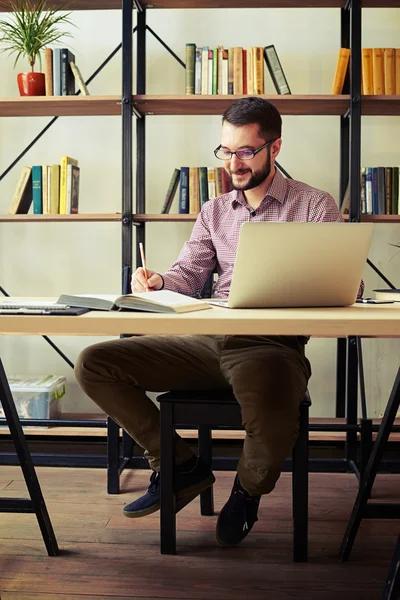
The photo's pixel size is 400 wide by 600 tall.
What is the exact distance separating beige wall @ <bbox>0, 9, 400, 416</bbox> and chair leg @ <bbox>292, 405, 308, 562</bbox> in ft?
4.91

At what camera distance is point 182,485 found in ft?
5.96

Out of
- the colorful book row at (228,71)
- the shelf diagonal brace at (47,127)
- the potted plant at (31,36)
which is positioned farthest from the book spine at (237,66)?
the potted plant at (31,36)

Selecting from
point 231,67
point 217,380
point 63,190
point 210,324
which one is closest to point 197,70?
point 231,67

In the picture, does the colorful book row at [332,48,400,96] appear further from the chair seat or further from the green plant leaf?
the chair seat

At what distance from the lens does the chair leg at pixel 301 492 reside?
5.65 feet

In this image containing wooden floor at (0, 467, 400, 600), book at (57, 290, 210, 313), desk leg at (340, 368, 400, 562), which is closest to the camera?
book at (57, 290, 210, 313)

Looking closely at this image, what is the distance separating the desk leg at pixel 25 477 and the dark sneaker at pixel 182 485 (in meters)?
0.22

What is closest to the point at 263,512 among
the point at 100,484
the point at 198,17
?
the point at 100,484

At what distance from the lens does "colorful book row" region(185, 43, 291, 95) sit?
2.73 meters

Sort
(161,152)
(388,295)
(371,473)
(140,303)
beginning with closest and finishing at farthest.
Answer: (140,303)
(371,473)
(388,295)
(161,152)

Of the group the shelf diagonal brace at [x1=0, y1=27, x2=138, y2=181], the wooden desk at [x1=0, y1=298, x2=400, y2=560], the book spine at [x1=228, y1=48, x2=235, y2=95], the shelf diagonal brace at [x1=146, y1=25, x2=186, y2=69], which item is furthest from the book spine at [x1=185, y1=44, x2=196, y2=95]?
the wooden desk at [x1=0, y1=298, x2=400, y2=560]

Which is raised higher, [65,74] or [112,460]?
[65,74]

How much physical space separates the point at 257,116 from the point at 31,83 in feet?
3.77

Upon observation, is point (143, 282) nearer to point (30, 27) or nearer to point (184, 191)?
point (184, 191)
